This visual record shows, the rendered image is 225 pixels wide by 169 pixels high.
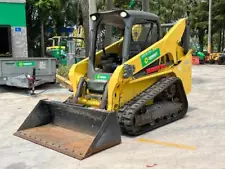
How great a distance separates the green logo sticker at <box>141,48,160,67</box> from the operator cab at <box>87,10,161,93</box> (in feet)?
0.99

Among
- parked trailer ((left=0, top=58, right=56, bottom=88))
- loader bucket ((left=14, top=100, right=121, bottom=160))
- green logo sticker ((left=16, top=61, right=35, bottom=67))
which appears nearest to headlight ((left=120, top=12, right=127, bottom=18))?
loader bucket ((left=14, top=100, right=121, bottom=160))

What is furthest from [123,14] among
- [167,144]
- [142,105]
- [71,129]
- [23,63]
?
[23,63]

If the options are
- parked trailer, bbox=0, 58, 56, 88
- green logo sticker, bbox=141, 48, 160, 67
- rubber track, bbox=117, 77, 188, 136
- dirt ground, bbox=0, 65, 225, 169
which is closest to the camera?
dirt ground, bbox=0, 65, 225, 169

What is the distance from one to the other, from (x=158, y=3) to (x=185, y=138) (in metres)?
30.1

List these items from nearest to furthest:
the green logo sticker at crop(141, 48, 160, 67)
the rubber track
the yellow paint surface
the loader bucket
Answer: the loader bucket < the yellow paint surface < the rubber track < the green logo sticker at crop(141, 48, 160, 67)

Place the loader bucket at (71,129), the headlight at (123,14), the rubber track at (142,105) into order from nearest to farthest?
the loader bucket at (71,129), the rubber track at (142,105), the headlight at (123,14)

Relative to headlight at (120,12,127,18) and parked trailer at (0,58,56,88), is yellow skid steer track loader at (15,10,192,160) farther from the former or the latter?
parked trailer at (0,58,56,88)

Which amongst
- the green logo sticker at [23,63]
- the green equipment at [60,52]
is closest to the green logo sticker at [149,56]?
the green logo sticker at [23,63]

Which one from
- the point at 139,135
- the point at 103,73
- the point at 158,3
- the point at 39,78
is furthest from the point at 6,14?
the point at 158,3

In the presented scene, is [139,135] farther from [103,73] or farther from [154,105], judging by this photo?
[103,73]

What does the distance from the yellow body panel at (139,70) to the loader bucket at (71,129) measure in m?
0.55

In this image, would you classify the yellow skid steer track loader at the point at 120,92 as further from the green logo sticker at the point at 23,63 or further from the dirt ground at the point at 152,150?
the green logo sticker at the point at 23,63

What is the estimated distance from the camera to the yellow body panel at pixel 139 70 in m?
6.12

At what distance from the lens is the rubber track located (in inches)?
231
